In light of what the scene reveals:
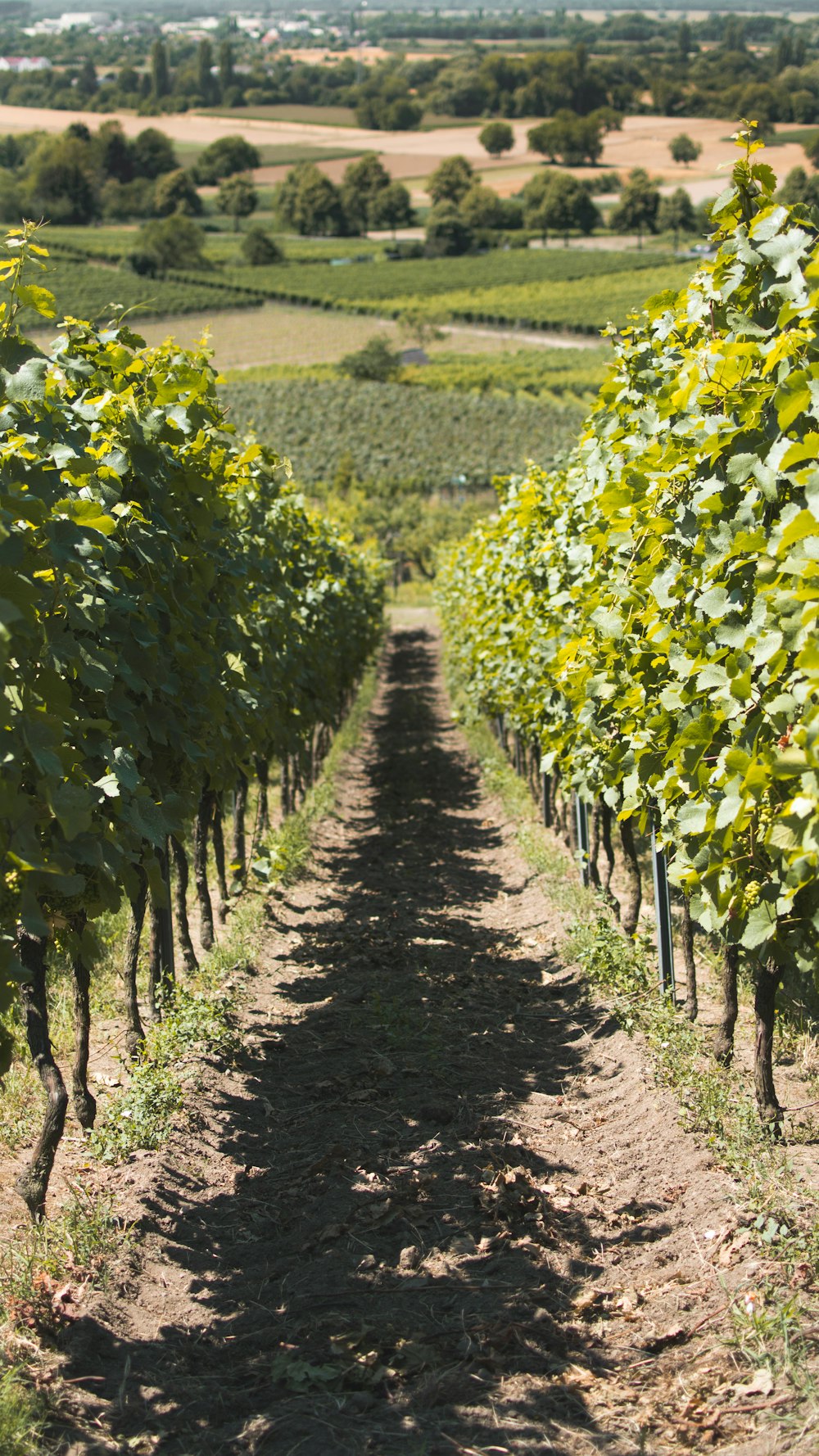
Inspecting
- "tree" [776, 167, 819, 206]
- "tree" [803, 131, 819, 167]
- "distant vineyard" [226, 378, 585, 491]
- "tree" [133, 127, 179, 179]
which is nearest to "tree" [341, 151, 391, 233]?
"tree" [133, 127, 179, 179]

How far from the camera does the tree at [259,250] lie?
105m

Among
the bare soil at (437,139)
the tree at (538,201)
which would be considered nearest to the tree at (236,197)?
the bare soil at (437,139)

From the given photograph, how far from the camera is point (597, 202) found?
5064 inches

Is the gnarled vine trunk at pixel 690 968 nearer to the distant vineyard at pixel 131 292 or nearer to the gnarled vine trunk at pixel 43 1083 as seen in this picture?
the gnarled vine trunk at pixel 43 1083

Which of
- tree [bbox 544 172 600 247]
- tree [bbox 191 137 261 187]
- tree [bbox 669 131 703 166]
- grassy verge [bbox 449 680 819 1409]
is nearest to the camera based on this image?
grassy verge [bbox 449 680 819 1409]

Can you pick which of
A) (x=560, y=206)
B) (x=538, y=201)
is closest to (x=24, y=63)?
(x=538, y=201)

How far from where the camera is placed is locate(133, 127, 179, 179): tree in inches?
4759

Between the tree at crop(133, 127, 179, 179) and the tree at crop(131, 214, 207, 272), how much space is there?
91.4 ft

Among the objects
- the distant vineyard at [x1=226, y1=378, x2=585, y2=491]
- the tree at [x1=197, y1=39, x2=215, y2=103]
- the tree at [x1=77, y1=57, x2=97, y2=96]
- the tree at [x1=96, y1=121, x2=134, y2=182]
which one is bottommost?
the distant vineyard at [x1=226, y1=378, x2=585, y2=491]

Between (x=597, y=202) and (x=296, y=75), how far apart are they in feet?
292

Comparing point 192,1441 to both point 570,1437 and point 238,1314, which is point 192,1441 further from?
point 570,1437

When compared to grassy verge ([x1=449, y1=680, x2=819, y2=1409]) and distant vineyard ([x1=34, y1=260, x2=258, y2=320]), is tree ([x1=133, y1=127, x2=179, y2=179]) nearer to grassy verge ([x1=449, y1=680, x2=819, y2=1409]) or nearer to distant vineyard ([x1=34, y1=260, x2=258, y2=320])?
distant vineyard ([x1=34, y1=260, x2=258, y2=320])

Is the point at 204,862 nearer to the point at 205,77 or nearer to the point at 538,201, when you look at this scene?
the point at 538,201

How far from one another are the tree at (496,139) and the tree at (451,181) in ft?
87.1
